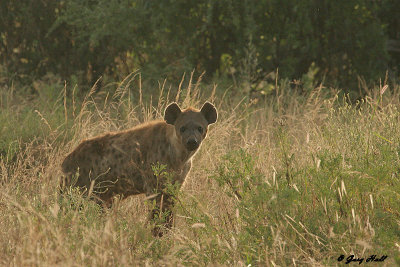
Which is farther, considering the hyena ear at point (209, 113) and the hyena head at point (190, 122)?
the hyena ear at point (209, 113)

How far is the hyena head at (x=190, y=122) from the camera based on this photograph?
5.09m

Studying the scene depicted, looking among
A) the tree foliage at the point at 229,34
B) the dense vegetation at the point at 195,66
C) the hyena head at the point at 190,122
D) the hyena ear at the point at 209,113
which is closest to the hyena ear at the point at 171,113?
the hyena head at the point at 190,122

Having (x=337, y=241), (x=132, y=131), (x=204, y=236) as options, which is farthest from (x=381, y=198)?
(x=132, y=131)

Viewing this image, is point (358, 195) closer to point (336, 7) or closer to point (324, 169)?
point (324, 169)

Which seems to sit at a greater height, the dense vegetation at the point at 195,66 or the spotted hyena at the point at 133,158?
the spotted hyena at the point at 133,158

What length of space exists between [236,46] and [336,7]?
1.62 meters

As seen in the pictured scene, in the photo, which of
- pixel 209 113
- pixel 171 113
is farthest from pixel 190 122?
pixel 209 113

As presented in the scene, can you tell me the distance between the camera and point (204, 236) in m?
3.92

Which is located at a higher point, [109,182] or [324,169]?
[324,169]

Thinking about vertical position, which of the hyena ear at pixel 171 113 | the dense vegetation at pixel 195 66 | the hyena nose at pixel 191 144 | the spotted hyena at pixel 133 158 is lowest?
the dense vegetation at pixel 195 66

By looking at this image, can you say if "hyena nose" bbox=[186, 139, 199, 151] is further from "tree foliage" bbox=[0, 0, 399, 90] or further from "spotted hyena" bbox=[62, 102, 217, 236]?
"tree foliage" bbox=[0, 0, 399, 90]

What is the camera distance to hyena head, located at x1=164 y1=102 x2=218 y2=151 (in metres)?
5.09

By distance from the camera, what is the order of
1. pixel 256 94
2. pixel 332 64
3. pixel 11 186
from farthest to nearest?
pixel 332 64 → pixel 256 94 → pixel 11 186

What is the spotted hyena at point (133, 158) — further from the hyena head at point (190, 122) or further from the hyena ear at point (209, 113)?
the hyena ear at point (209, 113)
